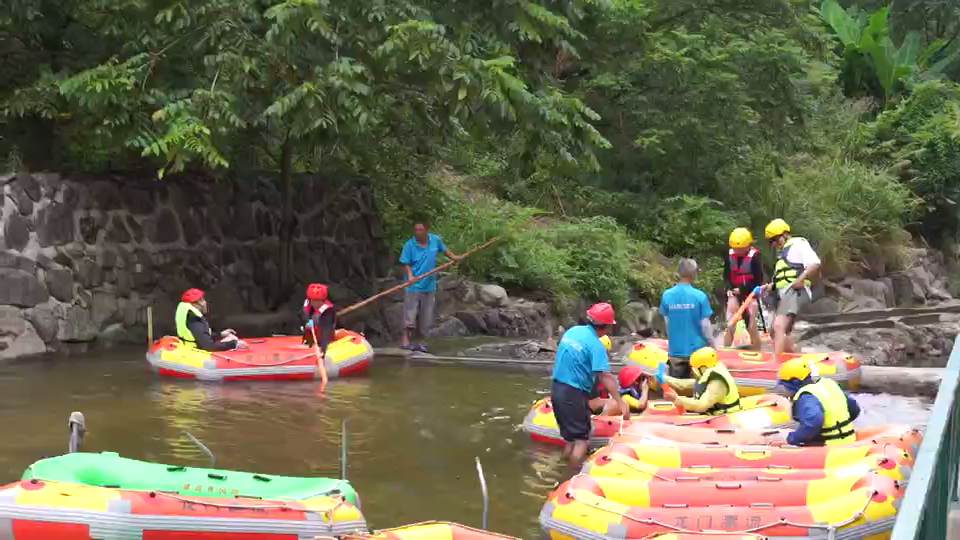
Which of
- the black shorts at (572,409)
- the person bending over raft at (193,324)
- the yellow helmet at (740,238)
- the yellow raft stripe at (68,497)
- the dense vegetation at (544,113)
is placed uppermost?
the dense vegetation at (544,113)

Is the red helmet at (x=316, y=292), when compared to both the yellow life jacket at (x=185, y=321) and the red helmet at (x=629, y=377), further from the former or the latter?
the red helmet at (x=629, y=377)

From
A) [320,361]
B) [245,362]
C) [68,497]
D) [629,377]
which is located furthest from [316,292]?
[68,497]

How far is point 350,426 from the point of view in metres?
11.1

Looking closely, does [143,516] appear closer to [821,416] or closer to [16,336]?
[821,416]

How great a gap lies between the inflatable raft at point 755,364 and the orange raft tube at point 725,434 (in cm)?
313

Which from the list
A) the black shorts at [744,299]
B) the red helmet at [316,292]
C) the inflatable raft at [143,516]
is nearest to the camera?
the inflatable raft at [143,516]

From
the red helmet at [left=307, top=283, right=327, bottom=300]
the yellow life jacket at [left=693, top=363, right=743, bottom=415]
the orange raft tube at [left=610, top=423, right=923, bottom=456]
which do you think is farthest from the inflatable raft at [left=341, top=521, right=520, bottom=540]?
the red helmet at [left=307, top=283, right=327, bottom=300]

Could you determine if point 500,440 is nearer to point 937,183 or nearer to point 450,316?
point 450,316

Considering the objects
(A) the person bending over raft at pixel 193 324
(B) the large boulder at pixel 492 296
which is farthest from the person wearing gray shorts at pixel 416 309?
(A) the person bending over raft at pixel 193 324

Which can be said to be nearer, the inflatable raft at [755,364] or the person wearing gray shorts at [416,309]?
the inflatable raft at [755,364]

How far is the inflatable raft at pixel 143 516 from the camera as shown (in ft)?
22.2

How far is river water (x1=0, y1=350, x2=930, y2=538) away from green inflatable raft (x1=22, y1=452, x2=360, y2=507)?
63cm

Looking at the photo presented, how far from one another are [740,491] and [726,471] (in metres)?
0.50

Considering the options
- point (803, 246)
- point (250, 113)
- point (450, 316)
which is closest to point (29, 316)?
point (250, 113)
